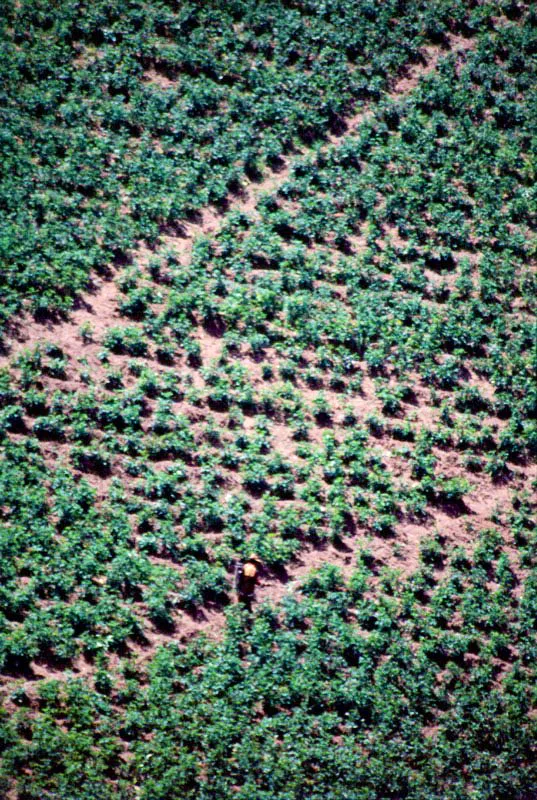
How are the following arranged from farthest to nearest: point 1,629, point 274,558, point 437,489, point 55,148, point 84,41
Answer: point 84,41 < point 55,148 < point 437,489 < point 274,558 < point 1,629

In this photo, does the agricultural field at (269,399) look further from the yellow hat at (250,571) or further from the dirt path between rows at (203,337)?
the yellow hat at (250,571)

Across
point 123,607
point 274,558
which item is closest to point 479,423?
point 274,558

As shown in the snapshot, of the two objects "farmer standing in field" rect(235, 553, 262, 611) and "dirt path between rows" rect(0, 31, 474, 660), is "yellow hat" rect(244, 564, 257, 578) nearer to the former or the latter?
"farmer standing in field" rect(235, 553, 262, 611)

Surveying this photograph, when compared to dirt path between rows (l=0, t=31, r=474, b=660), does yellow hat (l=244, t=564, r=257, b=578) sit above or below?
below

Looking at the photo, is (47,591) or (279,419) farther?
(279,419)

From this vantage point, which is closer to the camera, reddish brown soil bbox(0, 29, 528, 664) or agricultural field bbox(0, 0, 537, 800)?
agricultural field bbox(0, 0, 537, 800)

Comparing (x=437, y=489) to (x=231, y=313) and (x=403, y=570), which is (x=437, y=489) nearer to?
(x=403, y=570)

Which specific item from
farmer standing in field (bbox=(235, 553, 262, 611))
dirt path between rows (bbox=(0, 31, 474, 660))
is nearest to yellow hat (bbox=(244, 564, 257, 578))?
farmer standing in field (bbox=(235, 553, 262, 611))
